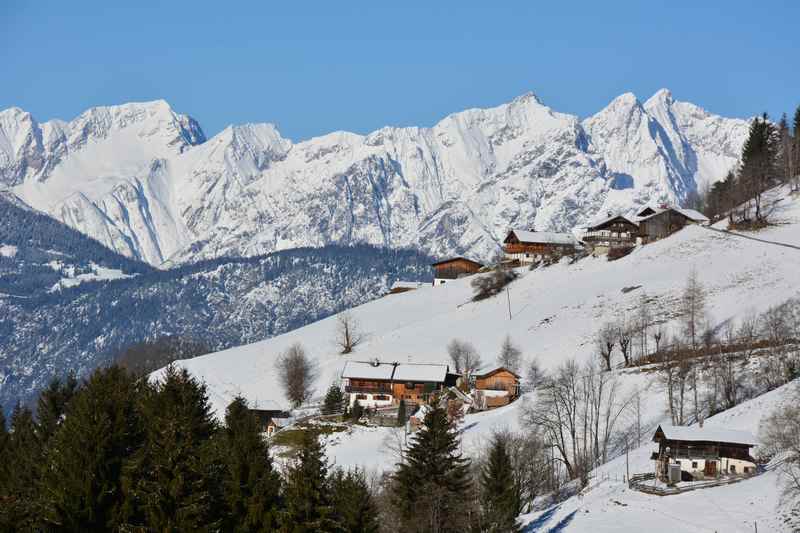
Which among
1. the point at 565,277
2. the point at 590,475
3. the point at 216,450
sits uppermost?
the point at 565,277

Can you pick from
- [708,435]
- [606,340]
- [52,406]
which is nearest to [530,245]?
[606,340]

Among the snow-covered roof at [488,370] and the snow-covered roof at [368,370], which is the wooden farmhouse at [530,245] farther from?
the snow-covered roof at [368,370]

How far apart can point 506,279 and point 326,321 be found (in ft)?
116

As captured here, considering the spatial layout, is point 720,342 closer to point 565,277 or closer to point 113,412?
point 565,277

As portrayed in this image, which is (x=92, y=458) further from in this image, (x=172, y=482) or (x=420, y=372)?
(x=420, y=372)

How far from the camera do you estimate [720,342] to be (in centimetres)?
9656

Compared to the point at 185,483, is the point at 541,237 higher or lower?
higher

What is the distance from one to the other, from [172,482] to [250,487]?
513 centimetres

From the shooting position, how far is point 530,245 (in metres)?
181

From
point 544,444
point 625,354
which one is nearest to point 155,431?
point 544,444

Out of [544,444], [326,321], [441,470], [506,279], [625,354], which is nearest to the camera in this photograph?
[441,470]

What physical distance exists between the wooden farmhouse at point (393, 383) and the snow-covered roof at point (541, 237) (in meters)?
68.7

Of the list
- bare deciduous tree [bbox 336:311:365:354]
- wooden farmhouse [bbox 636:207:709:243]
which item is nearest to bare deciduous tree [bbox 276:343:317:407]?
bare deciduous tree [bbox 336:311:365:354]

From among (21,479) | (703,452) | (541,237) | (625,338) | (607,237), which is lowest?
(703,452)
